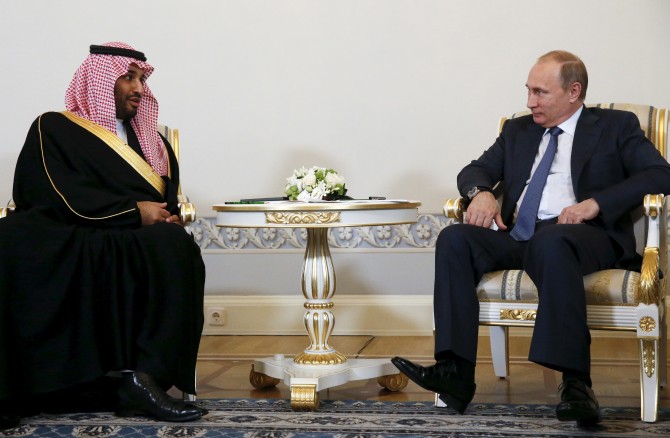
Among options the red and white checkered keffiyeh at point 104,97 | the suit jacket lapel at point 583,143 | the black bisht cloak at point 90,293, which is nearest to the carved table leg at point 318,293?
the black bisht cloak at point 90,293

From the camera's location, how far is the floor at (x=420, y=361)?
370cm

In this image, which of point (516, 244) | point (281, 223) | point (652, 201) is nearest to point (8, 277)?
point (281, 223)

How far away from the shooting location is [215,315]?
17.8 ft

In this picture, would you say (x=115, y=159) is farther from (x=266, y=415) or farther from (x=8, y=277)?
(x=266, y=415)

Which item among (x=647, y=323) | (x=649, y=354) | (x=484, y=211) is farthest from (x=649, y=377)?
(x=484, y=211)

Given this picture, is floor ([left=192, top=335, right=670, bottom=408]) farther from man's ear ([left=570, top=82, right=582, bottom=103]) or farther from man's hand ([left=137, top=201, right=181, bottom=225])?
man's ear ([left=570, top=82, right=582, bottom=103])

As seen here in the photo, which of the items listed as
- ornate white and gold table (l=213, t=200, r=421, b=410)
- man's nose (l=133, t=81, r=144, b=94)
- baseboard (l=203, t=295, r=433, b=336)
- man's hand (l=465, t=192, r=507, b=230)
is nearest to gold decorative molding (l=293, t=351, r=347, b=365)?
ornate white and gold table (l=213, t=200, r=421, b=410)

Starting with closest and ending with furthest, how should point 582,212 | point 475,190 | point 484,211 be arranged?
point 582,212 < point 484,211 < point 475,190

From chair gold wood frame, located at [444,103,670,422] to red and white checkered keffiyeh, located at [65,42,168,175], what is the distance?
1.49m

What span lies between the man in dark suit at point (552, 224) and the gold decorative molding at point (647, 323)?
0.19 m

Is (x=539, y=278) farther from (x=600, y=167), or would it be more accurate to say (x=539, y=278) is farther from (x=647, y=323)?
(x=600, y=167)

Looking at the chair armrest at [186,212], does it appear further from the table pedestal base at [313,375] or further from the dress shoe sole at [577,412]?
the dress shoe sole at [577,412]

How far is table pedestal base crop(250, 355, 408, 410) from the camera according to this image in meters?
3.45

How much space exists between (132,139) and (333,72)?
5.25 feet
